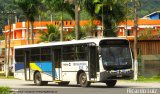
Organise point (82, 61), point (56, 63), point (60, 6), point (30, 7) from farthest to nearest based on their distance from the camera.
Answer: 1. point (30, 7)
2. point (60, 6)
3. point (56, 63)
4. point (82, 61)

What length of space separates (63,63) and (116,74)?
182 inches

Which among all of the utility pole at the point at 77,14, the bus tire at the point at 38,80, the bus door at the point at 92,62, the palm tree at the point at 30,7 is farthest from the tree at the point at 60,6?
the bus door at the point at 92,62

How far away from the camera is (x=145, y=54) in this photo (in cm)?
5622

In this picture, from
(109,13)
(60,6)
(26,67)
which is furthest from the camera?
(60,6)

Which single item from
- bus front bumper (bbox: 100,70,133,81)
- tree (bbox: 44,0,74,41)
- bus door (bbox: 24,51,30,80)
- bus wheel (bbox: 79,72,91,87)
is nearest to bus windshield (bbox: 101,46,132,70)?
bus front bumper (bbox: 100,70,133,81)

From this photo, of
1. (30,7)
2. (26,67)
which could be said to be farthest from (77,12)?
(30,7)

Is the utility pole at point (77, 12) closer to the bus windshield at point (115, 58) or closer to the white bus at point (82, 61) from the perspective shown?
the white bus at point (82, 61)

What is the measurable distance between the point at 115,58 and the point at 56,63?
5.43 m

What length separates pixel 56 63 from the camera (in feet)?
116

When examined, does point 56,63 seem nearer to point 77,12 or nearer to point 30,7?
point 77,12

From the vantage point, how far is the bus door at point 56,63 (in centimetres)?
3509

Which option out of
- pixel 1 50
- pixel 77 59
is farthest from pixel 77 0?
pixel 1 50

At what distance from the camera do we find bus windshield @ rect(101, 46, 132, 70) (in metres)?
31.2

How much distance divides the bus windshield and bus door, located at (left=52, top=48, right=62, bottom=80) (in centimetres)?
459
